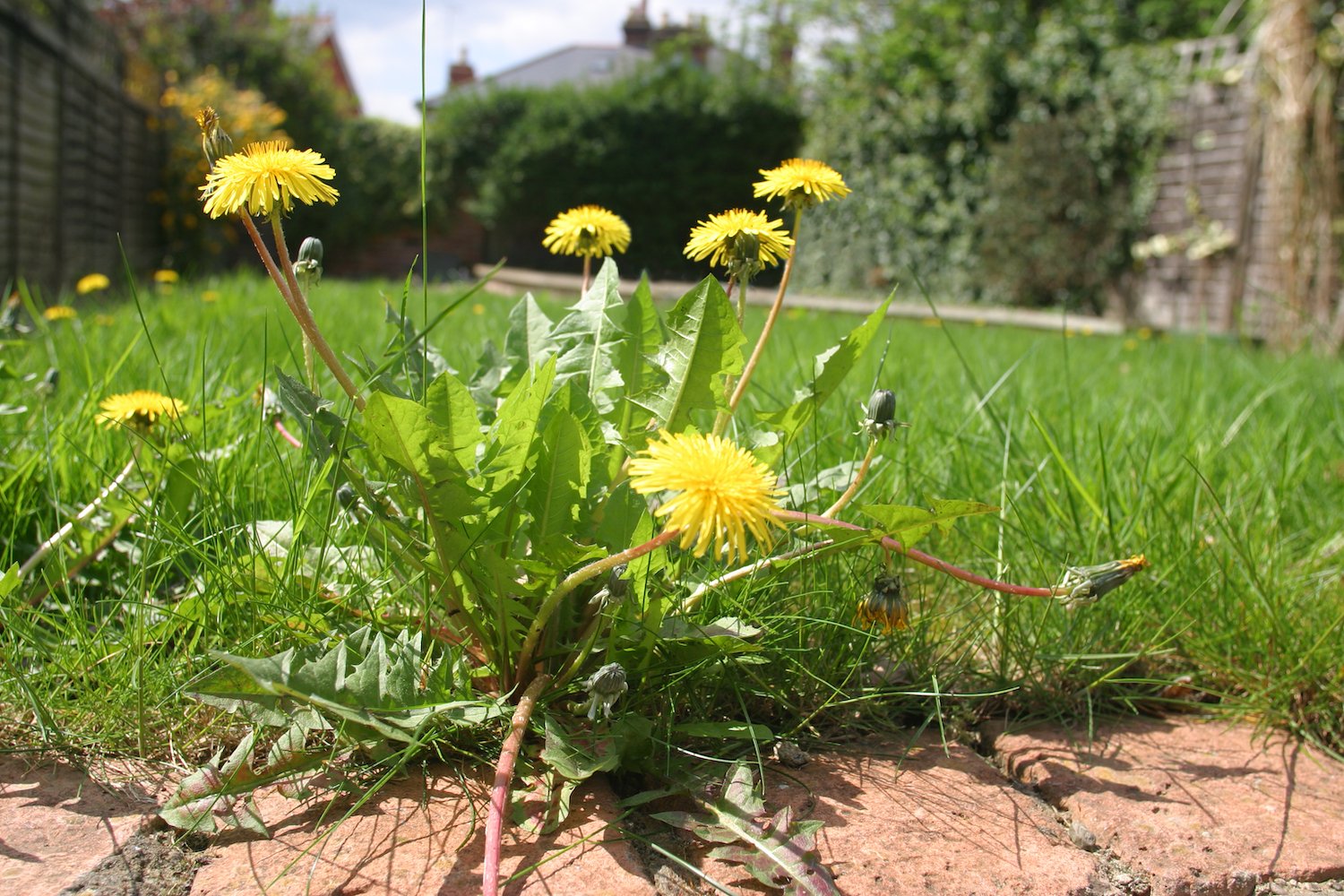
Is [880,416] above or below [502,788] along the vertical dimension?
above

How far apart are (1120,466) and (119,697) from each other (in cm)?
159

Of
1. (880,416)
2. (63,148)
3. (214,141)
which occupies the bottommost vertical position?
(880,416)

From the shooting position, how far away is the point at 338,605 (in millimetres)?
1125

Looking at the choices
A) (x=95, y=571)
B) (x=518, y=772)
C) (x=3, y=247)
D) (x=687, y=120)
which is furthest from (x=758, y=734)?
(x=687, y=120)

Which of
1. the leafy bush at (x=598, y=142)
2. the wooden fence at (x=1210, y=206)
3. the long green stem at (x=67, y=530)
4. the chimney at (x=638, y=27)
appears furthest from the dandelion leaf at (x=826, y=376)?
the chimney at (x=638, y=27)

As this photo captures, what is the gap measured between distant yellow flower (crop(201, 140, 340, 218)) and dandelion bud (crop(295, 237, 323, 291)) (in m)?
0.16

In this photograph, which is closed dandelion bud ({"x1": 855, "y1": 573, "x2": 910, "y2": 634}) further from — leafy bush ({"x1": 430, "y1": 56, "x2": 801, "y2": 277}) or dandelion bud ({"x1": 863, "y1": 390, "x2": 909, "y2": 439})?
leafy bush ({"x1": 430, "y1": 56, "x2": 801, "y2": 277})

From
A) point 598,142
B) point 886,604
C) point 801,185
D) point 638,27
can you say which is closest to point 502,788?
point 886,604

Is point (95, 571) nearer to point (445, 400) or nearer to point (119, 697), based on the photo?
point (119, 697)

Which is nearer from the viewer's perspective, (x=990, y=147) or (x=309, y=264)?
(x=309, y=264)

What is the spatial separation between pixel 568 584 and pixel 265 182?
0.48m

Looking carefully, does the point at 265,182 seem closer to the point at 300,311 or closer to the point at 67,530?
the point at 300,311

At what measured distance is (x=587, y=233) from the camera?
135cm

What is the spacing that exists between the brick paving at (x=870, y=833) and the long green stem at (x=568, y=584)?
14cm
